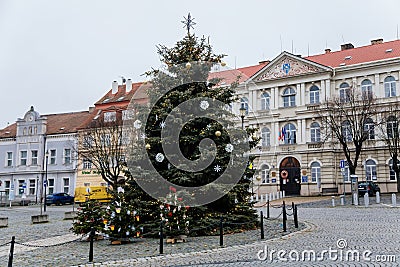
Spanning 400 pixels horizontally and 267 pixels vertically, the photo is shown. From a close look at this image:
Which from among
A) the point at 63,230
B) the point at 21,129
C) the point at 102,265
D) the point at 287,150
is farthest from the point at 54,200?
the point at 102,265

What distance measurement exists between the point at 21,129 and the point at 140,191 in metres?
50.0

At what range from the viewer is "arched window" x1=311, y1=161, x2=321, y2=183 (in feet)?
164

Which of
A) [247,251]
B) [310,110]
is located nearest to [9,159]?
[310,110]

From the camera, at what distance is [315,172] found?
50.4m

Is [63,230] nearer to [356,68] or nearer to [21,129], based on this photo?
[356,68]

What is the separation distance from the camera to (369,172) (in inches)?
1882

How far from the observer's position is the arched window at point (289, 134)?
52312 mm

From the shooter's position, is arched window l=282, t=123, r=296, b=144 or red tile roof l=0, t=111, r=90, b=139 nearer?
arched window l=282, t=123, r=296, b=144

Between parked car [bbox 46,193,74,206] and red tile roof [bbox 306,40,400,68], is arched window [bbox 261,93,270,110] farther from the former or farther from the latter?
parked car [bbox 46,193,74,206]

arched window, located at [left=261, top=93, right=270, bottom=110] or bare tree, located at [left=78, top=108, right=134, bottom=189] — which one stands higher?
arched window, located at [left=261, top=93, right=270, bottom=110]

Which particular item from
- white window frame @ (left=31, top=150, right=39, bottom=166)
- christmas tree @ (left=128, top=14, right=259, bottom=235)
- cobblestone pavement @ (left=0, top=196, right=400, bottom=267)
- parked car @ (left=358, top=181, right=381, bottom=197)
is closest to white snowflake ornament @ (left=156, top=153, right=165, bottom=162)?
christmas tree @ (left=128, top=14, right=259, bottom=235)

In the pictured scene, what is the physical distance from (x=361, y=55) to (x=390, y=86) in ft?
18.5

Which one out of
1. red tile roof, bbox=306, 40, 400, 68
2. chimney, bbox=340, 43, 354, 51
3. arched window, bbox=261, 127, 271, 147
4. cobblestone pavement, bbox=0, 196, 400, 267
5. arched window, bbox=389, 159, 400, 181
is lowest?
cobblestone pavement, bbox=0, 196, 400, 267

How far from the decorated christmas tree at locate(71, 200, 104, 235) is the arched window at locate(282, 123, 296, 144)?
1547 inches
